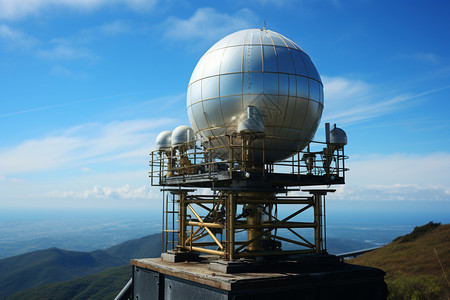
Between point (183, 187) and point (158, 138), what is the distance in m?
2.56

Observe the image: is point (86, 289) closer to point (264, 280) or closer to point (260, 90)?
point (264, 280)

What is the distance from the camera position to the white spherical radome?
46.7 ft

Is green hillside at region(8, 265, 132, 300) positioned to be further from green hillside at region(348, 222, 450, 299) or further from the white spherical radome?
the white spherical radome

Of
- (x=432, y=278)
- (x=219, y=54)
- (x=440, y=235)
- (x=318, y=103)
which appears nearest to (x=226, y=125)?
(x=219, y=54)

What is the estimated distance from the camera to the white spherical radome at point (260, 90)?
46.7 ft

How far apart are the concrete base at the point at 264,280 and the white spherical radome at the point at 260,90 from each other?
4.25 m

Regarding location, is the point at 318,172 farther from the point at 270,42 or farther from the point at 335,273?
the point at 270,42

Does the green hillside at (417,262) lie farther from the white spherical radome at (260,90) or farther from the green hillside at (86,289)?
the green hillside at (86,289)

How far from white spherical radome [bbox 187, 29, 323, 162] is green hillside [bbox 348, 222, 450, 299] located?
338 inches

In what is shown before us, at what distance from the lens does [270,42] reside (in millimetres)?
15086

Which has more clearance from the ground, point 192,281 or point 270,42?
point 270,42

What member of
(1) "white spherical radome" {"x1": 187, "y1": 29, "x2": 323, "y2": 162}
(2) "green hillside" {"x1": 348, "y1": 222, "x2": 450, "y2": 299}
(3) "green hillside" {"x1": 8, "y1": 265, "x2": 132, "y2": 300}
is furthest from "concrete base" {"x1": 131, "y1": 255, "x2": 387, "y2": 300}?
(3) "green hillside" {"x1": 8, "y1": 265, "x2": 132, "y2": 300}

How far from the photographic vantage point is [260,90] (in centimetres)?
1416

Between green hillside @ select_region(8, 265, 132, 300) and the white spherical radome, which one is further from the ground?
the white spherical radome
